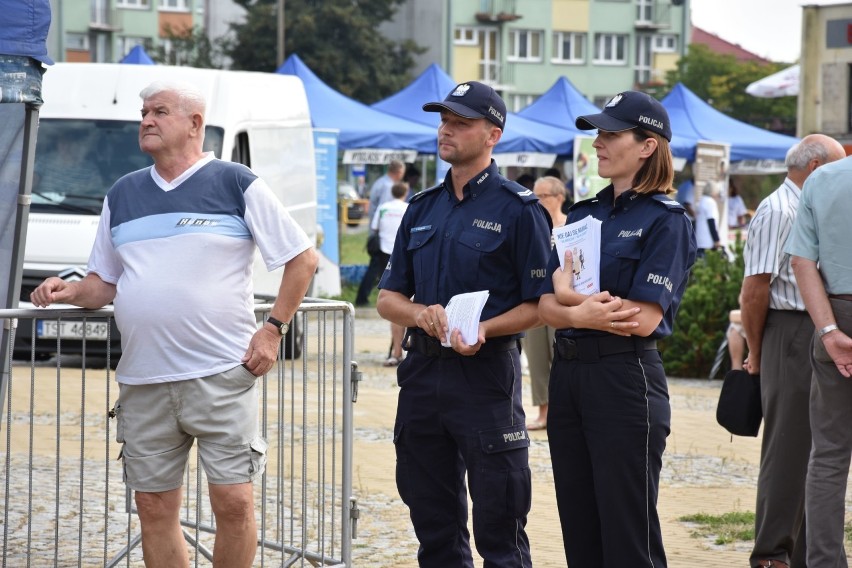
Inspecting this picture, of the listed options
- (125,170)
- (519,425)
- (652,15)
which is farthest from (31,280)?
(652,15)

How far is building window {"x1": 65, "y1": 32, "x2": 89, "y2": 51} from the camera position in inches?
2790

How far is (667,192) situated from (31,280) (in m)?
8.94

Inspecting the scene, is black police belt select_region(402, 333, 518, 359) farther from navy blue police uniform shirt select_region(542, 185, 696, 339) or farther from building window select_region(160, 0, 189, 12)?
building window select_region(160, 0, 189, 12)

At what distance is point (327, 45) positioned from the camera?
61531mm

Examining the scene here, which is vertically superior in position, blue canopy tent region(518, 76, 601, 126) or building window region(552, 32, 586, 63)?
building window region(552, 32, 586, 63)

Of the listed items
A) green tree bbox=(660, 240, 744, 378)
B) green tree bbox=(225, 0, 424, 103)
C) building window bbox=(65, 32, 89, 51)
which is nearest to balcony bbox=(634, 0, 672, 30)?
green tree bbox=(225, 0, 424, 103)

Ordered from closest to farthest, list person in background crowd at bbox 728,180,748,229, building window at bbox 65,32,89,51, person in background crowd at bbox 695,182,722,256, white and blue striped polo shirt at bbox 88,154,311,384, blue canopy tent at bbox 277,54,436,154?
1. white and blue striped polo shirt at bbox 88,154,311,384
2. blue canopy tent at bbox 277,54,436,154
3. person in background crowd at bbox 695,182,722,256
4. person in background crowd at bbox 728,180,748,229
5. building window at bbox 65,32,89,51

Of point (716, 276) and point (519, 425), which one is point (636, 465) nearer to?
point (519, 425)

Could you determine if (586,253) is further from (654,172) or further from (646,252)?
(654,172)

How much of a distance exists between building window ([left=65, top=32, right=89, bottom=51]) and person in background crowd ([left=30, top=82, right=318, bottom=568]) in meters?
68.7

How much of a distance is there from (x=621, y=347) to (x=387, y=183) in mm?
16921

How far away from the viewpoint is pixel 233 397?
5023 mm

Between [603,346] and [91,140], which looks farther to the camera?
[91,140]

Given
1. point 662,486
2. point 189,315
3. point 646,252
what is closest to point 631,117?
point 646,252
